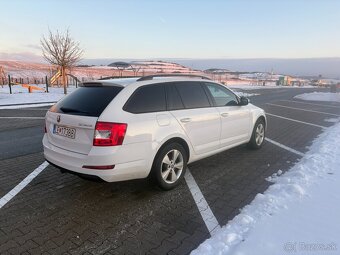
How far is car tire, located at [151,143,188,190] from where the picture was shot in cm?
415

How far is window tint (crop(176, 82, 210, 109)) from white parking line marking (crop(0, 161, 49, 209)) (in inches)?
110

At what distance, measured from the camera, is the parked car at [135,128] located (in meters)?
3.66

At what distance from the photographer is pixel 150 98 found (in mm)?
4199

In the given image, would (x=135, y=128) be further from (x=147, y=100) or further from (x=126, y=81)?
(x=126, y=81)

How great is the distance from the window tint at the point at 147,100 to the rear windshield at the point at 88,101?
0.24 metres

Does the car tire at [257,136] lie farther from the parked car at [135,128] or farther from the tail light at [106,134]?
the tail light at [106,134]

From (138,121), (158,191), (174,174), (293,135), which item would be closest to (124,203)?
(158,191)

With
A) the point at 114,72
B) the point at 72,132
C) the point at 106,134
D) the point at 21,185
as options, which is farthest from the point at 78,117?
the point at 114,72

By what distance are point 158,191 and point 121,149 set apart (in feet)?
3.61

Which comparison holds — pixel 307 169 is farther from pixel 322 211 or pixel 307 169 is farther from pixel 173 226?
pixel 173 226

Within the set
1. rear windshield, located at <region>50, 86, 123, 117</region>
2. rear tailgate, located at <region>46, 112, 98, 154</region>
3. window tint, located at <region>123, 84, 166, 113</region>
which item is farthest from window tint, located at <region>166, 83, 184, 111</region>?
rear tailgate, located at <region>46, 112, 98, 154</region>

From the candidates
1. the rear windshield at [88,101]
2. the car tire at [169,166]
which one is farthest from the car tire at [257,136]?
the rear windshield at [88,101]

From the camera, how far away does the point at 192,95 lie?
4910 mm

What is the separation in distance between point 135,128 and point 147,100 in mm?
552
